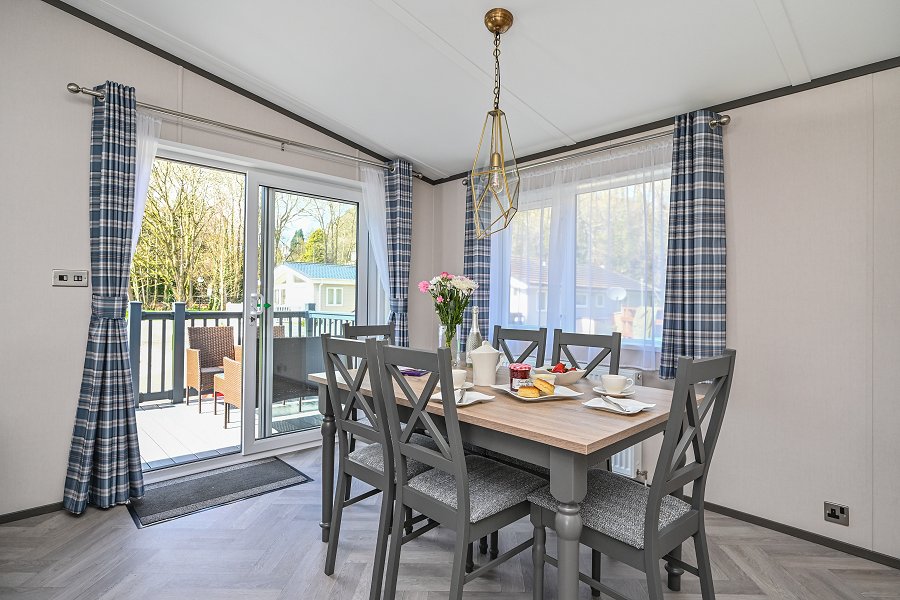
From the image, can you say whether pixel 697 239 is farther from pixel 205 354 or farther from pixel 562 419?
pixel 205 354

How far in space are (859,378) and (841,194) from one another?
869mm

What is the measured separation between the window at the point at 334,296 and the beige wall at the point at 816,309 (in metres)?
2.78

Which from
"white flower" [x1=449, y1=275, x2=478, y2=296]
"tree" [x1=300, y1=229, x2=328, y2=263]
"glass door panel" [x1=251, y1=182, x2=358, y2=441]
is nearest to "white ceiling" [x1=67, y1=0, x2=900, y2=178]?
"glass door panel" [x1=251, y1=182, x2=358, y2=441]

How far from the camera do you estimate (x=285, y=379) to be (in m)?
3.64

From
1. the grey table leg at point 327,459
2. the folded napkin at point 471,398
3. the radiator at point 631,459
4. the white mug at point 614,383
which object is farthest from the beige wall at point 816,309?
the grey table leg at point 327,459

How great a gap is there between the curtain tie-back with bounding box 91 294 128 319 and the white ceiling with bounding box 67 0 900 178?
1.54 meters

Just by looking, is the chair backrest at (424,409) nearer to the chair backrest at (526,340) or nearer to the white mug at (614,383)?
the white mug at (614,383)

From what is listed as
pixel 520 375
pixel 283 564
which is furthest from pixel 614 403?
pixel 283 564

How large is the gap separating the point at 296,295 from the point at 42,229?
1.54 m

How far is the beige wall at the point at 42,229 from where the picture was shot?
244 centimetres

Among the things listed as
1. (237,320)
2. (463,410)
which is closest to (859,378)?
(463,410)

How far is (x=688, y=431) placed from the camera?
1542mm

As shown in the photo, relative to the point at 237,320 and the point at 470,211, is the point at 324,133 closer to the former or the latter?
the point at 470,211

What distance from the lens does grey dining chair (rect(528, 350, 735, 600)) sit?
142 centimetres
